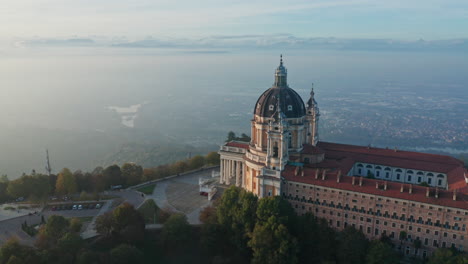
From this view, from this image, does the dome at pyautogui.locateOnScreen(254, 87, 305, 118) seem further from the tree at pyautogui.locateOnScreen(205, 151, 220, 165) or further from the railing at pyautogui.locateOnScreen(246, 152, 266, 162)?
the tree at pyautogui.locateOnScreen(205, 151, 220, 165)

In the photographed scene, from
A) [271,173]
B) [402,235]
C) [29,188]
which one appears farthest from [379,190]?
[29,188]

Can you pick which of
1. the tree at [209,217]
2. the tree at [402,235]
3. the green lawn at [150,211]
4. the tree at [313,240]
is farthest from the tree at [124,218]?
the tree at [402,235]

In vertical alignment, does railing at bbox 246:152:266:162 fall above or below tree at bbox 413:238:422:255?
above

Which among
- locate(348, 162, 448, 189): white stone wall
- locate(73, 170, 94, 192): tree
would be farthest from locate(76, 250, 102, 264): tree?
locate(348, 162, 448, 189): white stone wall

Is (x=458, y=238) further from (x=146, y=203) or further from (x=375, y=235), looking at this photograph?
(x=146, y=203)

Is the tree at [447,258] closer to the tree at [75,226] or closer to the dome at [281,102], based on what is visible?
the dome at [281,102]

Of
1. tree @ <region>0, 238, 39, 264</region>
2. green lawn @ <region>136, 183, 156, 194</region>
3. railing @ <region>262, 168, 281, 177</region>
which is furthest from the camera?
green lawn @ <region>136, 183, 156, 194</region>

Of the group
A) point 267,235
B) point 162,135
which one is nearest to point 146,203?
point 267,235
